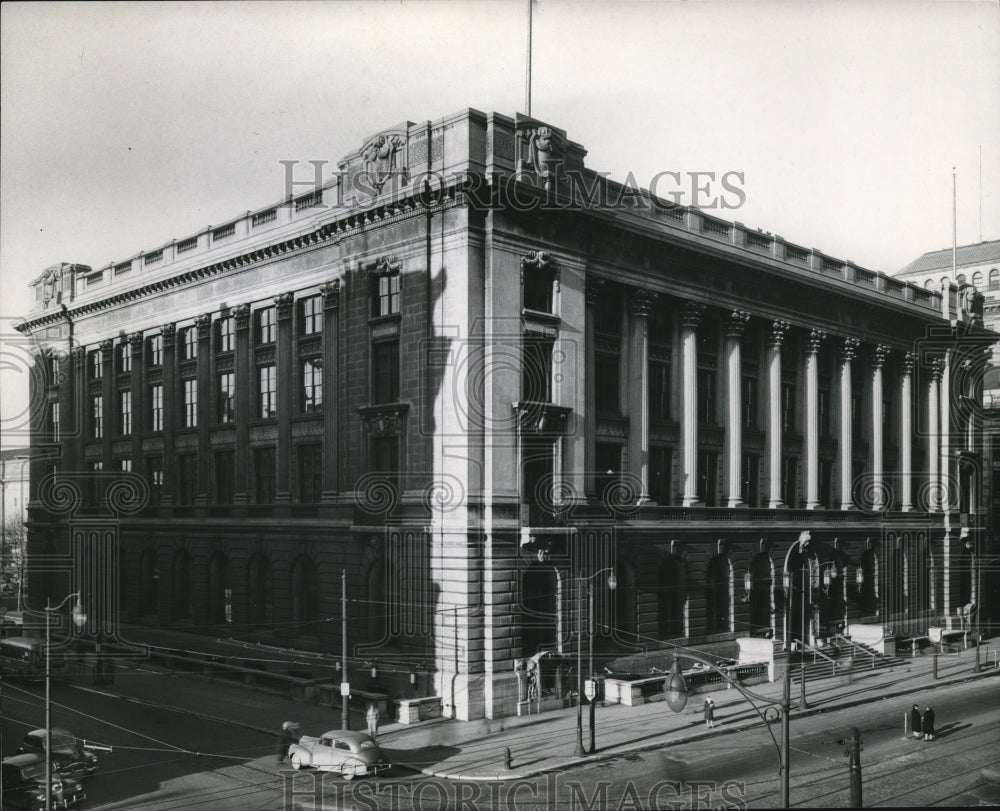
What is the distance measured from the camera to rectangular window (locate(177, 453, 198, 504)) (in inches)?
2106

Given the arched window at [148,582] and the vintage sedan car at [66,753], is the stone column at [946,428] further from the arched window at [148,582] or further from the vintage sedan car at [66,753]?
the vintage sedan car at [66,753]

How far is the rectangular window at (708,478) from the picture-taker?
1981 inches

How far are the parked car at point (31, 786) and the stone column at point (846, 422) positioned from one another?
45.4 meters

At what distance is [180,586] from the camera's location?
5403 cm

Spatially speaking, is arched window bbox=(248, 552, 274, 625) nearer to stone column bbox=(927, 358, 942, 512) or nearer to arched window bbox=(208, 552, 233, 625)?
arched window bbox=(208, 552, 233, 625)

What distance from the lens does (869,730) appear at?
38094 mm

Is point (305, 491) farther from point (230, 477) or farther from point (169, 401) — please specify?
point (169, 401)

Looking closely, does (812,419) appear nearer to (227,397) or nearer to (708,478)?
(708,478)

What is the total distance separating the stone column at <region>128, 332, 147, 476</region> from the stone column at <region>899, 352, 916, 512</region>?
154ft

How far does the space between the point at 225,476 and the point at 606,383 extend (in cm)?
2063

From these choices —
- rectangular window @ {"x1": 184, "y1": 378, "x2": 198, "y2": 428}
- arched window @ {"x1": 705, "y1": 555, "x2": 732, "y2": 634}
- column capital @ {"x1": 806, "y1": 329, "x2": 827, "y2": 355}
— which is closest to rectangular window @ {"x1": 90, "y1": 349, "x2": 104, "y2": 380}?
rectangular window @ {"x1": 184, "y1": 378, "x2": 198, "y2": 428}

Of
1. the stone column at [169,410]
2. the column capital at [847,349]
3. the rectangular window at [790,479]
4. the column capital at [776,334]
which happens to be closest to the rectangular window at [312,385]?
the stone column at [169,410]

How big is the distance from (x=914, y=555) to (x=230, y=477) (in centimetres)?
4312

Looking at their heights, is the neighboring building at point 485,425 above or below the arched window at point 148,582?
above
